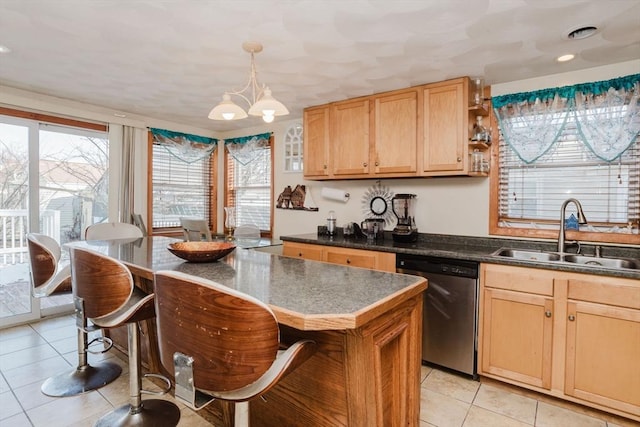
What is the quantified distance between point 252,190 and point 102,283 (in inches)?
132

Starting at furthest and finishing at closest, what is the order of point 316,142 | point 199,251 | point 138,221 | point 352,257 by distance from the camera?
point 138,221 → point 316,142 → point 352,257 → point 199,251

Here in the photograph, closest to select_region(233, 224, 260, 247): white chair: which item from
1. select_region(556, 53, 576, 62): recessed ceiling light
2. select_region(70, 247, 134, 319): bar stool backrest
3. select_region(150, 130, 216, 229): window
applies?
select_region(150, 130, 216, 229): window

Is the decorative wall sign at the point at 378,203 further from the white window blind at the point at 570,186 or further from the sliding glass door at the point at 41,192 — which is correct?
the sliding glass door at the point at 41,192

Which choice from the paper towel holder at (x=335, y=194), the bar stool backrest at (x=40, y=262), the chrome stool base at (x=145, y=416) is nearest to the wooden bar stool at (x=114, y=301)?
the chrome stool base at (x=145, y=416)

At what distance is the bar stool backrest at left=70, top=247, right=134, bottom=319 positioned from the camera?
1537 millimetres

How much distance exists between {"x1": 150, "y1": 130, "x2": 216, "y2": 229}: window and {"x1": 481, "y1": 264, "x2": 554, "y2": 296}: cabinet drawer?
3.90 m

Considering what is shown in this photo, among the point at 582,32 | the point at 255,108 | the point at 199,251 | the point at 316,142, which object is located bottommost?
the point at 199,251

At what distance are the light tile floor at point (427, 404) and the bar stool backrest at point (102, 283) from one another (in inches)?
34.3

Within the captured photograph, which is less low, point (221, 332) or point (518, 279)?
point (221, 332)

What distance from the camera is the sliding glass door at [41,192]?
337cm

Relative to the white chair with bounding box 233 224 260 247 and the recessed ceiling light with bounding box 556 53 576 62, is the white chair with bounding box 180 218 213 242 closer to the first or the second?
the white chair with bounding box 233 224 260 247

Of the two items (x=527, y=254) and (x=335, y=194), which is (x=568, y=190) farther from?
(x=335, y=194)

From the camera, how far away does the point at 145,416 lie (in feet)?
6.34

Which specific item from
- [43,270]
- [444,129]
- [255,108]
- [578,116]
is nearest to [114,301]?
[43,270]
